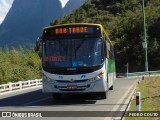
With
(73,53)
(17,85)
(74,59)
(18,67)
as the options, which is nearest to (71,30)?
(73,53)

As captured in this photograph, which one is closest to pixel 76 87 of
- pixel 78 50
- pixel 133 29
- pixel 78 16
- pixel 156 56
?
pixel 78 50

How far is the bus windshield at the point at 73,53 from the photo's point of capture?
1858cm

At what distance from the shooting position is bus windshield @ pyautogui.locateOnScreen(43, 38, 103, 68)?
18.6 meters

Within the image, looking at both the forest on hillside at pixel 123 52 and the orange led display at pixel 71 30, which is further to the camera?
the forest on hillside at pixel 123 52

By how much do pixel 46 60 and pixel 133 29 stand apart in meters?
59.3

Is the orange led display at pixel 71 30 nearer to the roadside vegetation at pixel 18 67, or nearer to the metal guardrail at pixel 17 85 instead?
the metal guardrail at pixel 17 85

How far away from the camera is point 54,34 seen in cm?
1905

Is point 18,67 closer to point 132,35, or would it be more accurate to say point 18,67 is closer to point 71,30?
point 132,35

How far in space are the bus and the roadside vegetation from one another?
3631cm

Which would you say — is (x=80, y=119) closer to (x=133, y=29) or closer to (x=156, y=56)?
(x=156, y=56)

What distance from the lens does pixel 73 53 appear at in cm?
1867

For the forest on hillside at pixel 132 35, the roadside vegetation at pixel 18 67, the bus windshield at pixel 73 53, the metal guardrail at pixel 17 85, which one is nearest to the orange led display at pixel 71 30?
the bus windshield at pixel 73 53

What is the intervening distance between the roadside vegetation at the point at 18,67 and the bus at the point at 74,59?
36.3 meters

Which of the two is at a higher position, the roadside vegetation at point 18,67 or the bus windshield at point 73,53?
the bus windshield at point 73,53
